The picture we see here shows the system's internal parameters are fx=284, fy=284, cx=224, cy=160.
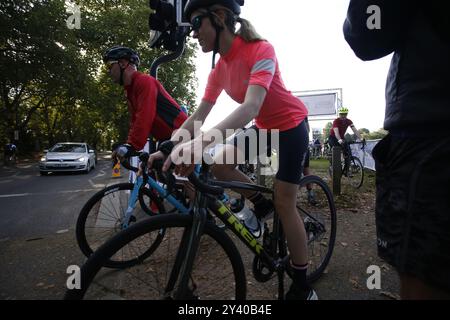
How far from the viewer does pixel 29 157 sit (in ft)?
93.2

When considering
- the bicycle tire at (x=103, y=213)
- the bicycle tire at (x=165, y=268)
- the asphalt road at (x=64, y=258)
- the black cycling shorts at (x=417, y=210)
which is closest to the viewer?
the black cycling shorts at (x=417, y=210)

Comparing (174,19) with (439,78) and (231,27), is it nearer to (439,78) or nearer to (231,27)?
(231,27)

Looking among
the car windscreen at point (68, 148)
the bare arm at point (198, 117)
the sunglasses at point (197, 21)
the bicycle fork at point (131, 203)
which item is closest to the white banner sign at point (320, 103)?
the bicycle fork at point (131, 203)

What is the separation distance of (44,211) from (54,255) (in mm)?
2762

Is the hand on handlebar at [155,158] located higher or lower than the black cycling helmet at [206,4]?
lower

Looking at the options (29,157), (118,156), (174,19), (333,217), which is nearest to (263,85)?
(118,156)

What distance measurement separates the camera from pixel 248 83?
5.69ft

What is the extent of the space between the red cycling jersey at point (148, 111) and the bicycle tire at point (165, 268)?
145cm

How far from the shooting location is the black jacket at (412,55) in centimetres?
89

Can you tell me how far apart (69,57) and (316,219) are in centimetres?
1602

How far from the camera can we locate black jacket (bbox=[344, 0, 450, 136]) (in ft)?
2.93

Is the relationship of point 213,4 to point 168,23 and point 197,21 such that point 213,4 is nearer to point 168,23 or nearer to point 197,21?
point 197,21

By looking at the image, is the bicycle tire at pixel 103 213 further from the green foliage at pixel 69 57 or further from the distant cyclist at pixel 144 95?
the green foliage at pixel 69 57

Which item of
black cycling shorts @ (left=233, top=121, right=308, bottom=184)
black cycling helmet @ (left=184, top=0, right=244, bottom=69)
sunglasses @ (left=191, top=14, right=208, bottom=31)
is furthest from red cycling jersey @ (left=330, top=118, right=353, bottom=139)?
sunglasses @ (left=191, top=14, right=208, bottom=31)
